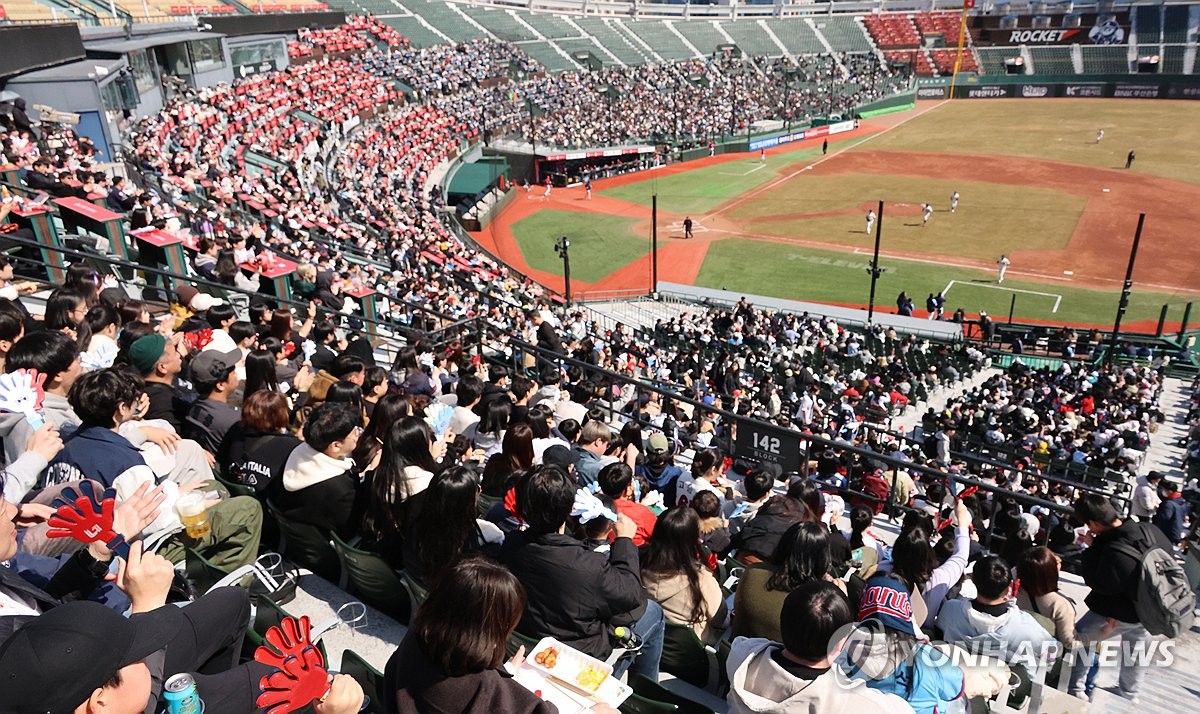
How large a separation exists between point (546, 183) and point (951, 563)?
46.3 metres

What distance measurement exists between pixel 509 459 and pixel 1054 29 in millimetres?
97147

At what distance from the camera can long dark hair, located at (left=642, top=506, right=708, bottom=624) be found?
17.1ft

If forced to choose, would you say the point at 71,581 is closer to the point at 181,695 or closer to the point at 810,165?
the point at 181,695

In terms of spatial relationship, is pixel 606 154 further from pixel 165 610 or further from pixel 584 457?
pixel 165 610

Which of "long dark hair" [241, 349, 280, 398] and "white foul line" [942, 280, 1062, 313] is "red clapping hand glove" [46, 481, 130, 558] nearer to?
"long dark hair" [241, 349, 280, 398]

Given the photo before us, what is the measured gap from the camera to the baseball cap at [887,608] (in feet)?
13.8

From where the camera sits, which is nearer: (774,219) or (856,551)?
(856,551)

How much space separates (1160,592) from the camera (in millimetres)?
5520

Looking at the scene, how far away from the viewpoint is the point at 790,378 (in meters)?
19.0

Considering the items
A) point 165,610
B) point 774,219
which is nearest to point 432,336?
point 165,610

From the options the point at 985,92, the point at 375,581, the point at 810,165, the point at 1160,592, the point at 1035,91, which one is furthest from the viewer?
the point at 985,92

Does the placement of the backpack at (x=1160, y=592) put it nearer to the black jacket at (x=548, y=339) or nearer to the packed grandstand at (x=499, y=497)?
the packed grandstand at (x=499, y=497)

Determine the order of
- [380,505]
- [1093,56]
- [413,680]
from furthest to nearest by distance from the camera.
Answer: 1. [1093,56]
2. [380,505]
3. [413,680]

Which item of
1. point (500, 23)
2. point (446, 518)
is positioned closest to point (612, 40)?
point (500, 23)
